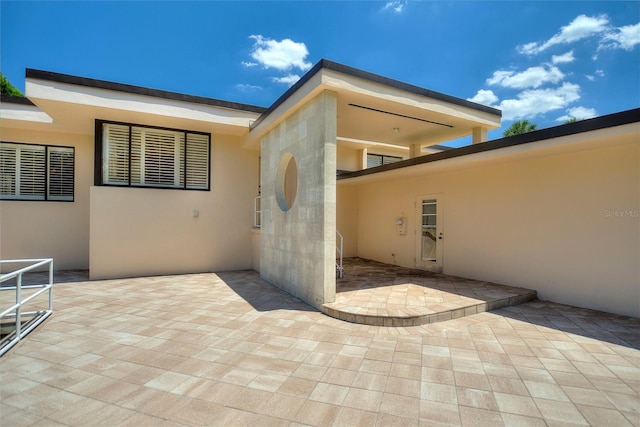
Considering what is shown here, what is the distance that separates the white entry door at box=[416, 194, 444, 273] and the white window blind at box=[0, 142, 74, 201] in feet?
33.6

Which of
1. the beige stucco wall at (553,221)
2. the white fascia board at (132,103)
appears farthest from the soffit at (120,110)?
the beige stucco wall at (553,221)

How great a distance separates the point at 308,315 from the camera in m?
4.67

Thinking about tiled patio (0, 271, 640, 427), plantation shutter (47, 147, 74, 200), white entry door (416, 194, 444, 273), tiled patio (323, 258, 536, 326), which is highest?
plantation shutter (47, 147, 74, 200)

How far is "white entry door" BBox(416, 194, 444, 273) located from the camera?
25.6 feet

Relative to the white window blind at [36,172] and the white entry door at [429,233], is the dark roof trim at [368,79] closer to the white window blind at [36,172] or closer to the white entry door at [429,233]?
the white entry door at [429,233]

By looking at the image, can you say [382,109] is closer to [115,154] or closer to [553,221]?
[553,221]

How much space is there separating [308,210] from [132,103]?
5.27 meters

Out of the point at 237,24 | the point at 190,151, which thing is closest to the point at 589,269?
the point at 190,151

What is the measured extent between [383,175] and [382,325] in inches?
197

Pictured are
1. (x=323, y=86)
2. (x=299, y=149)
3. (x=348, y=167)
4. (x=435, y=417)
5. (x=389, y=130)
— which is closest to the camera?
(x=435, y=417)

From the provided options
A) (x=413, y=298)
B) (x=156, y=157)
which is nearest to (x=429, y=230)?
(x=413, y=298)

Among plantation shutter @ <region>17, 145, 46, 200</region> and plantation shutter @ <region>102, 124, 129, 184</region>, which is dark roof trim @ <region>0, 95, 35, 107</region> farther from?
plantation shutter @ <region>102, 124, 129, 184</region>

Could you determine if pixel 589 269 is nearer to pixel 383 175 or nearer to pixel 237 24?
pixel 383 175

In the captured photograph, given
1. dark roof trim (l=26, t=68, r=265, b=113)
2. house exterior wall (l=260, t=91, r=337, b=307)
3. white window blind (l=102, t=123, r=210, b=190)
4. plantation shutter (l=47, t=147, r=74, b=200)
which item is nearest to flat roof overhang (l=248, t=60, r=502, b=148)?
house exterior wall (l=260, t=91, r=337, b=307)
